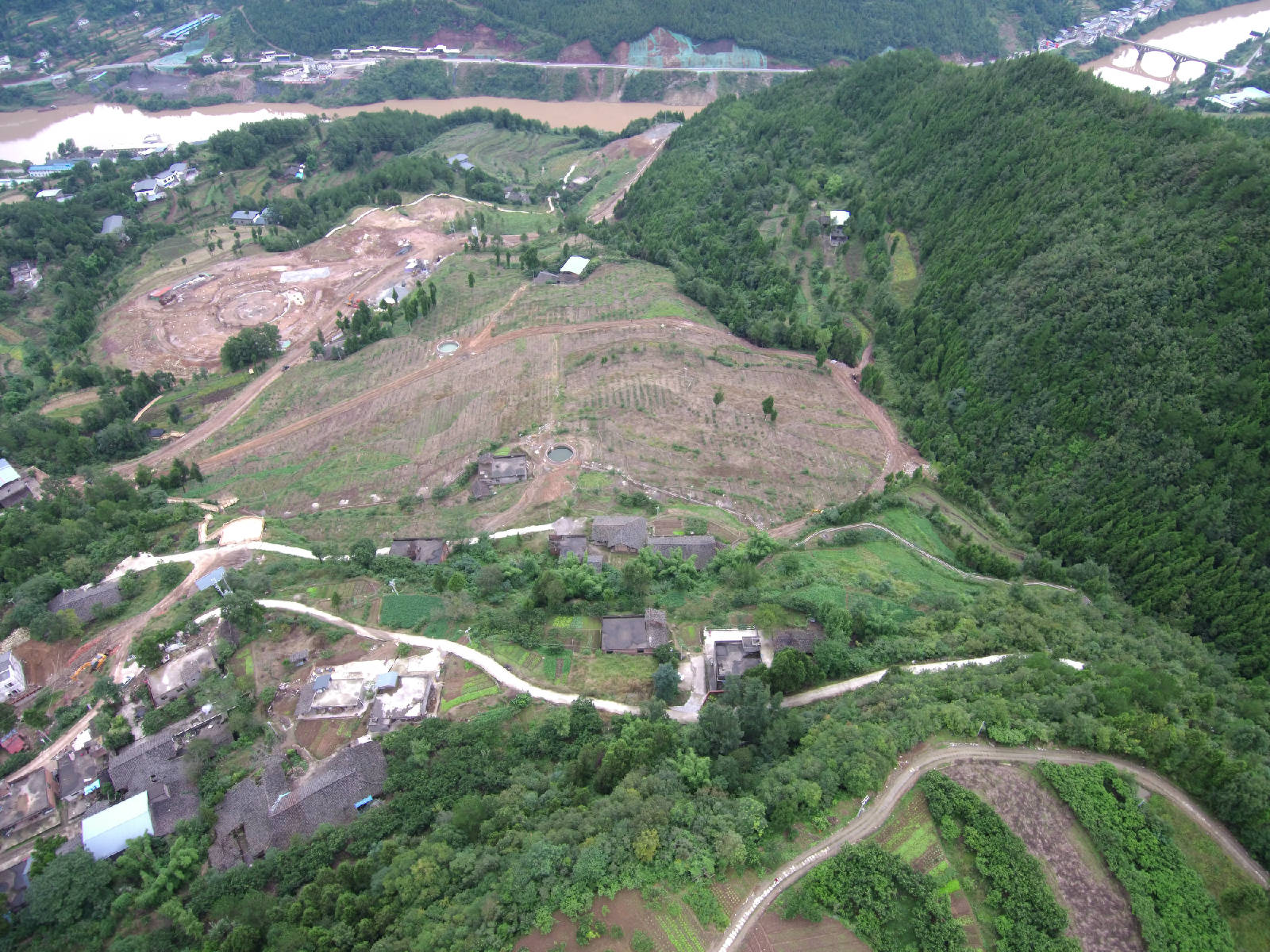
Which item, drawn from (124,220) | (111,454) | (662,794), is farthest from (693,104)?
(662,794)

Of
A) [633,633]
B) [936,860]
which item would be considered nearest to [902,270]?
[633,633]

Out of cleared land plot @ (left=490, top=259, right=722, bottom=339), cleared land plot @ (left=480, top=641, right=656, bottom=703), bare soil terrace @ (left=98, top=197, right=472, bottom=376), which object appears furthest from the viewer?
bare soil terrace @ (left=98, top=197, right=472, bottom=376)

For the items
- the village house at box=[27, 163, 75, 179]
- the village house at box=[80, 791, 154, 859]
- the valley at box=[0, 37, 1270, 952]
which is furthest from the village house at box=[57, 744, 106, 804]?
the village house at box=[27, 163, 75, 179]

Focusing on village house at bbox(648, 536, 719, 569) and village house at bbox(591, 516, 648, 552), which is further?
village house at bbox(591, 516, 648, 552)

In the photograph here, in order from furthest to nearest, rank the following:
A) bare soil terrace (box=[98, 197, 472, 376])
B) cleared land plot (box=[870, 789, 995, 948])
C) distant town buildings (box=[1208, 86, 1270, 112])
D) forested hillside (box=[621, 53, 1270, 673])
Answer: distant town buildings (box=[1208, 86, 1270, 112]), bare soil terrace (box=[98, 197, 472, 376]), forested hillside (box=[621, 53, 1270, 673]), cleared land plot (box=[870, 789, 995, 948])

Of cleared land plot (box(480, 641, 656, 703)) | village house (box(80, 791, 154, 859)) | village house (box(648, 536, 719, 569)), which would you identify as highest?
village house (box(648, 536, 719, 569))

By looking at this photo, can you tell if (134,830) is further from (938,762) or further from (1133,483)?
(1133,483)

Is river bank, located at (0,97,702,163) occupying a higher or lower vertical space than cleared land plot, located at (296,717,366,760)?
higher

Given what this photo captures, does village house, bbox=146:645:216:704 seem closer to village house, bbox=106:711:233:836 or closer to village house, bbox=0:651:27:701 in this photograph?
village house, bbox=106:711:233:836

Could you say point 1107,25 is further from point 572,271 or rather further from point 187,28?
point 187,28
